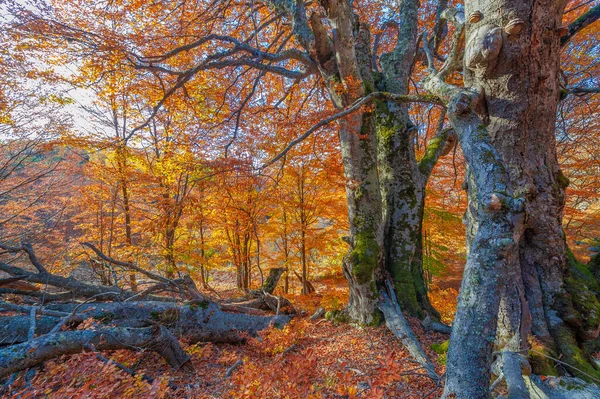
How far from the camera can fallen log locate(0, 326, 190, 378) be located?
237 cm

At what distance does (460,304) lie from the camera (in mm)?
1497

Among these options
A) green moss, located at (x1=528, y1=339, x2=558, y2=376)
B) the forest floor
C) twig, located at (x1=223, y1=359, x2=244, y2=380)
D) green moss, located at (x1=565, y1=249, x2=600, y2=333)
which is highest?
green moss, located at (x1=565, y1=249, x2=600, y2=333)

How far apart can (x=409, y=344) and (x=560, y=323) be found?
183 centimetres

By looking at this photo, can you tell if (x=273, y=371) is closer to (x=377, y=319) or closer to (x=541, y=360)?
(x=377, y=319)

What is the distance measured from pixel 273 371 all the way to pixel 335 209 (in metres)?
6.34

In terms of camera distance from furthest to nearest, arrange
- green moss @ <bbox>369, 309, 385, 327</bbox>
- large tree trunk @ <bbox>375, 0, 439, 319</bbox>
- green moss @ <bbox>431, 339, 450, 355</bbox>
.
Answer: large tree trunk @ <bbox>375, 0, 439, 319</bbox>, green moss @ <bbox>369, 309, 385, 327</bbox>, green moss @ <bbox>431, 339, 450, 355</bbox>

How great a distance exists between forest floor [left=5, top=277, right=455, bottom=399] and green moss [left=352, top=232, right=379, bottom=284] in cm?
86

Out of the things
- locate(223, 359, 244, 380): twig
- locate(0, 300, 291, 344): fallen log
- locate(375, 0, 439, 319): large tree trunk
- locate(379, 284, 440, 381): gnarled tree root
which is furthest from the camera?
locate(375, 0, 439, 319): large tree trunk

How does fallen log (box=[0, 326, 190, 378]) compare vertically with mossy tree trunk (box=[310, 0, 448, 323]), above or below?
below

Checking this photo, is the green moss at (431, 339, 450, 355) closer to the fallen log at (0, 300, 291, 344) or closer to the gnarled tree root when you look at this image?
the gnarled tree root

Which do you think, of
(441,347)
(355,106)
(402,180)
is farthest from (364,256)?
(355,106)

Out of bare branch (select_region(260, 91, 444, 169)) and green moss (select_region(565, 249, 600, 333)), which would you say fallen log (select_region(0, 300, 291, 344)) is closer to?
bare branch (select_region(260, 91, 444, 169))

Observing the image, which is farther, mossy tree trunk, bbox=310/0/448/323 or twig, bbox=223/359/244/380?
mossy tree trunk, bbox=310/0/448/323

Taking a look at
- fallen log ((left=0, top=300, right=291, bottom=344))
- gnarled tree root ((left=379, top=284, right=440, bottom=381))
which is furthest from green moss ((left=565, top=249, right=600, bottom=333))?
fallen log ((left=0, top=300, right=291, bottom=344))
